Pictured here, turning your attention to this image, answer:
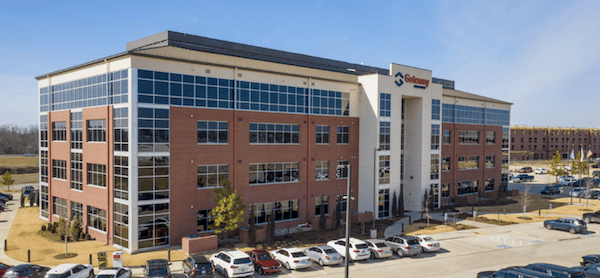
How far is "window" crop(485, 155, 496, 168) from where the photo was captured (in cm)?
5880

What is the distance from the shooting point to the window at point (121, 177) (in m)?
28.1

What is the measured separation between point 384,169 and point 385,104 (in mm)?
7335

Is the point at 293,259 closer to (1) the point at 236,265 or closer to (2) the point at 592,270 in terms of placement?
(1) the point at 236,265

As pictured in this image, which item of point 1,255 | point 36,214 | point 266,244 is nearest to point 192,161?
point 266,244

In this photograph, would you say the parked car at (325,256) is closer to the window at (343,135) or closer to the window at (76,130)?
the window at (343,135)

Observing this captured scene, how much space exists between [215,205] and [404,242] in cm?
1566

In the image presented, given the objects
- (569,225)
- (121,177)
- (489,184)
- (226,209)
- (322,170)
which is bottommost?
(569,225)

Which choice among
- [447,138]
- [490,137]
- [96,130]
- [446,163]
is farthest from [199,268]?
[490,137]

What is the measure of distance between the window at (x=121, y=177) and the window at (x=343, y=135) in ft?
70.0

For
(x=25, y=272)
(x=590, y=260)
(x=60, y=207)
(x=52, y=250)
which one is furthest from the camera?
(x=60, y=207)

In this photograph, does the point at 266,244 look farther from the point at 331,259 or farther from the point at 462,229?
the point at 462,229

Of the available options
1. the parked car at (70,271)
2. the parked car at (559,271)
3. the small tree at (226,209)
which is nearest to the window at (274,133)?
the small tree at (226,209)

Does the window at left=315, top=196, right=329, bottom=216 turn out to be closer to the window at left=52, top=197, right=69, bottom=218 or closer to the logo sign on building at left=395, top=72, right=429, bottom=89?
the logo sign on building at left=395, top=72, right=429, bottom=89

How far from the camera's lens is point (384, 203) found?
4222 centimetres
